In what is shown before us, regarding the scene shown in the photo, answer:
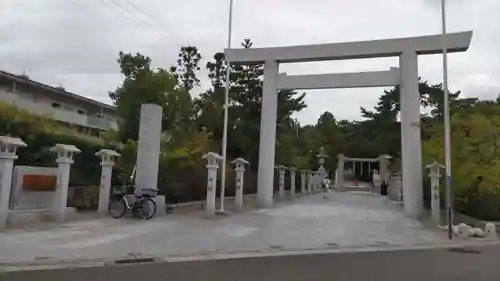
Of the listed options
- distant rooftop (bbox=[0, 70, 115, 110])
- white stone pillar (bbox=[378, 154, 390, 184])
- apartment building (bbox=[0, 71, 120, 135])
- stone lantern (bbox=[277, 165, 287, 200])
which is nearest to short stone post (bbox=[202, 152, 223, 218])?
apartment building (bbox=[0, 71, 120, 135])

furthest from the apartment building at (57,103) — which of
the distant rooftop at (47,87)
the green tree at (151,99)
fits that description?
the green tree at (151,99)

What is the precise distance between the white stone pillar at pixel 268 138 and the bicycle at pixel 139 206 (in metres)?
6.57

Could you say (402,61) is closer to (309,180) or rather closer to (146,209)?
(146,209)

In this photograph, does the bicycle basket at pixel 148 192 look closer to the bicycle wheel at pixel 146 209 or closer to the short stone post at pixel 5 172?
the bicycle wheel at pixel 146 209

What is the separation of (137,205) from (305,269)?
7676mm

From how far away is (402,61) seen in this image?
58.5 ft

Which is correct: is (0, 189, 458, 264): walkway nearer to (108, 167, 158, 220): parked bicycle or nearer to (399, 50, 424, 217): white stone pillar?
(108, 167, 158, 220): parked bicycle

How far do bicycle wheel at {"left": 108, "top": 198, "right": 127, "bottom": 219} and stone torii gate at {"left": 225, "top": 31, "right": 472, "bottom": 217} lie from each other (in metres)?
7.09

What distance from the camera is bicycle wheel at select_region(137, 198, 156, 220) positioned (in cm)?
1364

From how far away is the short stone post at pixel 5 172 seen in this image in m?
10.2

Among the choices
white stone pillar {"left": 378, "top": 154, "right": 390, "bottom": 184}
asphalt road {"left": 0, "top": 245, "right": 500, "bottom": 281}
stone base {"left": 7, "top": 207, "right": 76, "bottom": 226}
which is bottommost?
asphalt road {"left": 0, "top": 245, "right": 500, "bottom": 281}

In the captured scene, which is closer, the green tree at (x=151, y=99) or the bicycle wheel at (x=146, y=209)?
the bicycle wheel at (x=146, y=209)

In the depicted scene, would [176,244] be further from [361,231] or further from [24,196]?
[361,231]

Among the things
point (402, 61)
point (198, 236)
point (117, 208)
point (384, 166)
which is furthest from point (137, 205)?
point (384, 166)
